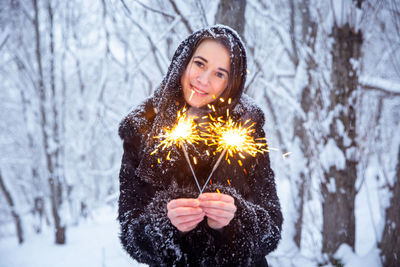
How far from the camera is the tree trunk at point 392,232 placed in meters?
2.72

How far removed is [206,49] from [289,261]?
3.00 metres

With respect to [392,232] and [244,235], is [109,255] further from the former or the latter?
[392,232]

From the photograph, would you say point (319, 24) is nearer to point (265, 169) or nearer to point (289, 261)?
point (265, 169)

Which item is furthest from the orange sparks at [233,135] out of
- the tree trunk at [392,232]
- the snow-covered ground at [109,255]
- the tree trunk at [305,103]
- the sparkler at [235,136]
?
the tree trunk at [392,232]

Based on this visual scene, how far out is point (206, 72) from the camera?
1.53 m

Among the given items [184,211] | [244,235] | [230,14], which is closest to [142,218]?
[184,211]

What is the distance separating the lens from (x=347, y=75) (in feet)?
9.17

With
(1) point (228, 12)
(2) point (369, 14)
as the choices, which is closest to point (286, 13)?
(2) point (369, 14)

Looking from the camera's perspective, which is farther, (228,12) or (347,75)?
(347,75)

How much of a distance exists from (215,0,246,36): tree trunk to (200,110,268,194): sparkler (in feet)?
3.60

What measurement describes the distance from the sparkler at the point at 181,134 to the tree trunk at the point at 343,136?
205cm

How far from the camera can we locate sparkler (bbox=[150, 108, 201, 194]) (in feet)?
5.24

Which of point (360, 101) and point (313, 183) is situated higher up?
point (360, 101)

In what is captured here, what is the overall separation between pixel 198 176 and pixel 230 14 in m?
1.65
